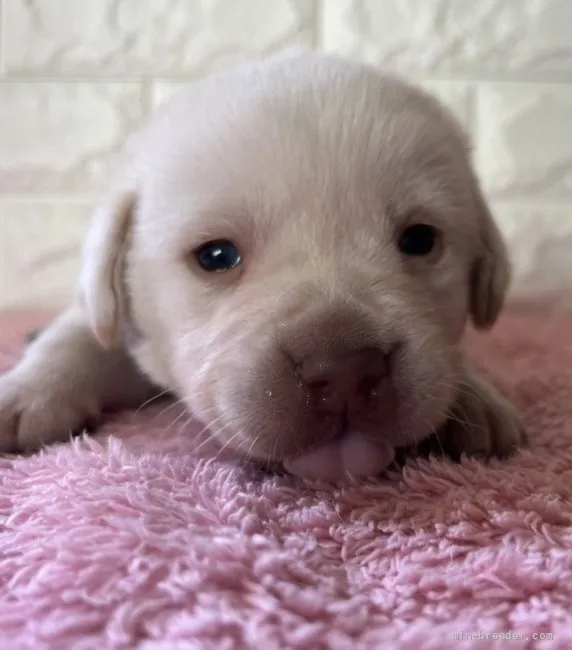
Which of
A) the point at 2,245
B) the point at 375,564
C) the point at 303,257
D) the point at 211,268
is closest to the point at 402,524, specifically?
the point at 375,564

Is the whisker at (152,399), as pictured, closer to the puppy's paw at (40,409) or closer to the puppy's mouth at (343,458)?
the puppy's paw at (40,409)

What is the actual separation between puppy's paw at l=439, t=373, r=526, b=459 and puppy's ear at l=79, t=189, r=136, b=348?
53 cm

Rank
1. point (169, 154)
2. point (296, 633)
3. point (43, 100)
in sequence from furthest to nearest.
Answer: point (43, 100)
point (169, 154)
point (296, 633)

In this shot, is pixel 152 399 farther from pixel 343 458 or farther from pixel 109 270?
pixel 343 458

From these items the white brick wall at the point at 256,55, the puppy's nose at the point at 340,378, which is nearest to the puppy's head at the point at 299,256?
the puppy's nose at the point at 340,378

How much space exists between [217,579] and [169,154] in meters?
0.70

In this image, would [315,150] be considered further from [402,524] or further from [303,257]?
[402,524]

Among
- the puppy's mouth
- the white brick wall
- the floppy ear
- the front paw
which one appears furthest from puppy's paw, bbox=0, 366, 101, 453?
the white brick wall

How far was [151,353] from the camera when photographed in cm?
128

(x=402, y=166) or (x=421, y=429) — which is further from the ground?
(x=402, y=166)

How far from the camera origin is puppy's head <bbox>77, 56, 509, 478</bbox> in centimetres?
92

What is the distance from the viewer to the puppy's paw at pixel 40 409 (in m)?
1.15

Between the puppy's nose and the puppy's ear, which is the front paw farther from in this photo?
the puppy's ear

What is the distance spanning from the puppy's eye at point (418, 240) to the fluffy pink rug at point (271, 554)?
324mm
